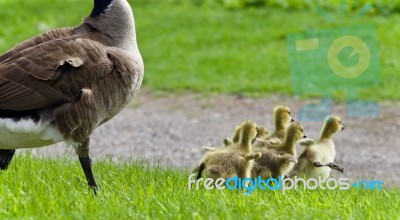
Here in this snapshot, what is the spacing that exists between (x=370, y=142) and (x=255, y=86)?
336 cm

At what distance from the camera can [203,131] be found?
1187 centimetres

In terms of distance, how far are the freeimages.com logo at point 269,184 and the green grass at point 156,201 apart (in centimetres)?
12

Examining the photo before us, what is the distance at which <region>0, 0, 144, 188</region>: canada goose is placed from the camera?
5855 mm

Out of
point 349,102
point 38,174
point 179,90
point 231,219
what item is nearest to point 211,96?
point 179,90

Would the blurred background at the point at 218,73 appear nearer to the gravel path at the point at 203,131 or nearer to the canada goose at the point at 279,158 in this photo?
the gravel path at the point at 203,131

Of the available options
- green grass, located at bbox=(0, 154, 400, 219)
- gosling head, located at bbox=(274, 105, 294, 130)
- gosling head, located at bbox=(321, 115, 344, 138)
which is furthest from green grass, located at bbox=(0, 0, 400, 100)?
green grass, located at bbox=(0, 154, 400, 219)

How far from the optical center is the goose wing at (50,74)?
5859mm

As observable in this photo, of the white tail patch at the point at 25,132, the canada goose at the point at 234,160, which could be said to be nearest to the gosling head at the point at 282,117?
Answer: the canada goose at the point at 234,160

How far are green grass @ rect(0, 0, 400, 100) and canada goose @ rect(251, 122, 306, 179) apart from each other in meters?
6.37

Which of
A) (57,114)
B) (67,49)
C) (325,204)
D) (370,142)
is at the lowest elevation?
(370,142)

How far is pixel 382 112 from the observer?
12727mm

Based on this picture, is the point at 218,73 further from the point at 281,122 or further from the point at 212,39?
the point at 281,122

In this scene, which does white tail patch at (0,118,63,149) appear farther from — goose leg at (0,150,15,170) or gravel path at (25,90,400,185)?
gravel path at (25,90,400,185)

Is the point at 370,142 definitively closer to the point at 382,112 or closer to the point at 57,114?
the point at 382,112
